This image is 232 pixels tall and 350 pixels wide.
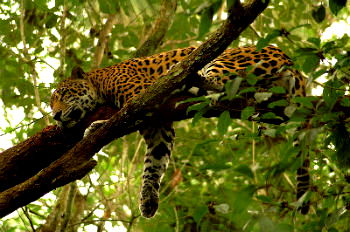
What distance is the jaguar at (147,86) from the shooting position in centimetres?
525

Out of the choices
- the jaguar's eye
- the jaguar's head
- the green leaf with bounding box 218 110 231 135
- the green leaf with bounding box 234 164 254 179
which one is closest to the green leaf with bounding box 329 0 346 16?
the green leaf with bounding box 218 110 231 135

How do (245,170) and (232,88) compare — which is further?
(232,88)

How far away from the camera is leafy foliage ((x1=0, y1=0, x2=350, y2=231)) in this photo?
2.62 m

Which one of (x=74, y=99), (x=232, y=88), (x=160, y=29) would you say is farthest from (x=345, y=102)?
(x=160, y=29)

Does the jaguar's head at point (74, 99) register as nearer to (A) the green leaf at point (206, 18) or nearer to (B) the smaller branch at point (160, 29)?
(B) the smaller branch at point (160, 29)

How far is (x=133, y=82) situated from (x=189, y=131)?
3.57 m

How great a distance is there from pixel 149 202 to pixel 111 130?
1706mm

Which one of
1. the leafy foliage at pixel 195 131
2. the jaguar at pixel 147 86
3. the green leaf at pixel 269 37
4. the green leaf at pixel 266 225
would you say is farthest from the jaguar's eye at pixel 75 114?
the green leaf at pixel 266 225

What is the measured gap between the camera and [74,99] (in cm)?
581

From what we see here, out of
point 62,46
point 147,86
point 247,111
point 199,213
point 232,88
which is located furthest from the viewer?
point 62,46

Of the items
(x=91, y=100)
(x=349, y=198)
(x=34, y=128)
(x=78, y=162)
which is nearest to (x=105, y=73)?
(x=91, y=100)

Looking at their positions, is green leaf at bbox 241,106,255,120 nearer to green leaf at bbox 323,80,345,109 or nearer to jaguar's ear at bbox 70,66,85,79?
green leaf at bbox 323,80,345,109

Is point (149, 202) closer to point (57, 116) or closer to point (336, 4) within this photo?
point (57, 116)

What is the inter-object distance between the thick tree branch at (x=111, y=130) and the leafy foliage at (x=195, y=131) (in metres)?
0.28
